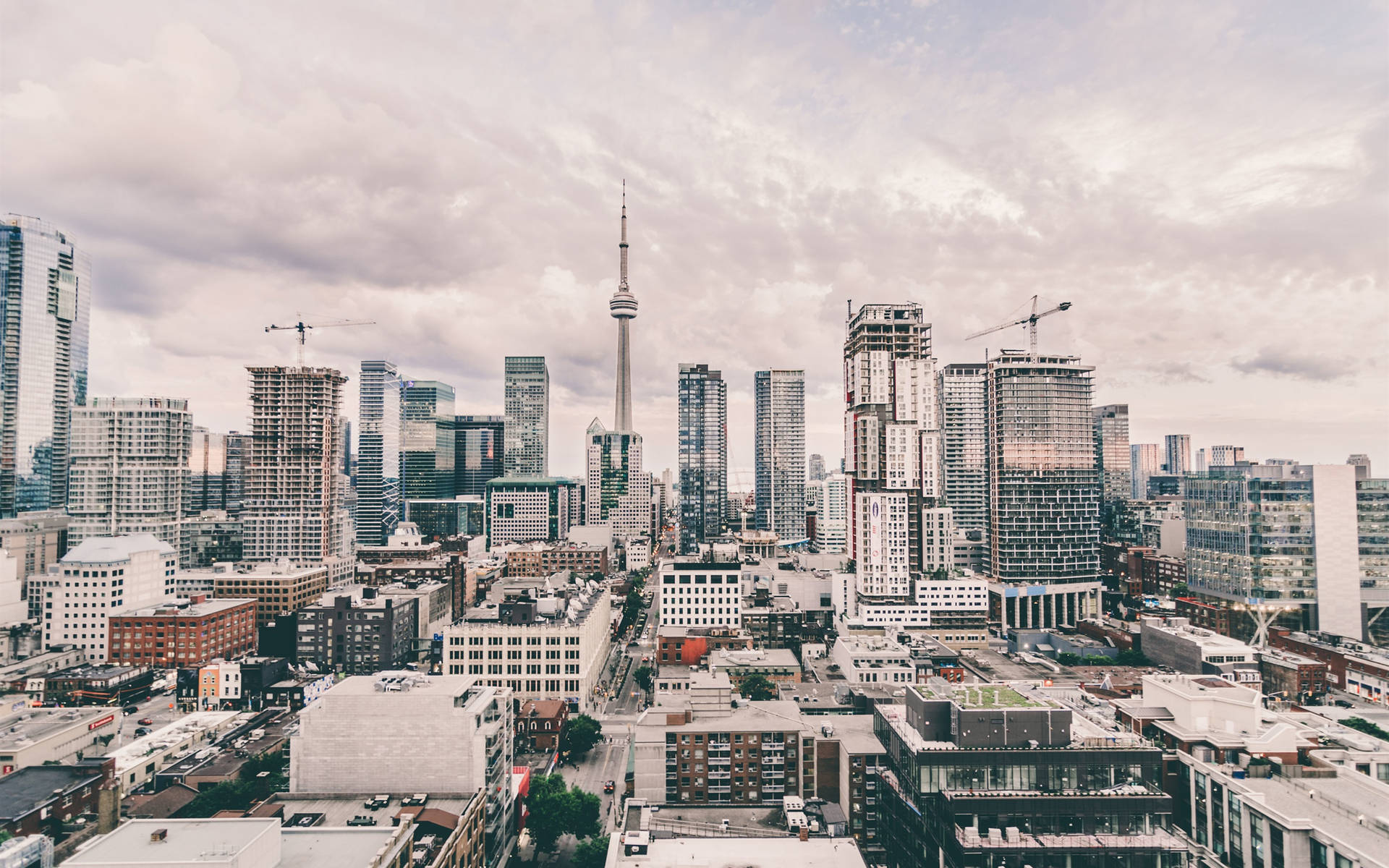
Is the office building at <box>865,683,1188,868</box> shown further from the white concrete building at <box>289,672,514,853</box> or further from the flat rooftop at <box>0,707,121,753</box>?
the flat rooftop at <box>0,707,121,753</box>

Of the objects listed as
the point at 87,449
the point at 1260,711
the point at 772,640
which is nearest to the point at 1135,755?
the point at 1260,711

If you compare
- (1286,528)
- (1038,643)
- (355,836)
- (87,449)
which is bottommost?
(1038,643)

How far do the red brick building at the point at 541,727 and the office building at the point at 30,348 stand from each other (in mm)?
177843

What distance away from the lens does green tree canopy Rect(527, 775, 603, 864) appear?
6444 cm

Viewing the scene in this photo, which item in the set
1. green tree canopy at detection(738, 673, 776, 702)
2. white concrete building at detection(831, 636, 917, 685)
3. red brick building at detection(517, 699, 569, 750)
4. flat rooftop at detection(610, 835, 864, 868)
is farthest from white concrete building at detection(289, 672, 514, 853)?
white concrete building at detection(831, 636, 917, 685)

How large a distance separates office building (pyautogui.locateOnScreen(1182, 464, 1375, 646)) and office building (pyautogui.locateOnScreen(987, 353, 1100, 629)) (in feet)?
109

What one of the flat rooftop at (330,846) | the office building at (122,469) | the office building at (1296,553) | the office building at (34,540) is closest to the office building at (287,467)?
the office building at (122,469)

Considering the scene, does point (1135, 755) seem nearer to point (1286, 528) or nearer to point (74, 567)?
point (1286, 528)

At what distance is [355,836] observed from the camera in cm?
4494

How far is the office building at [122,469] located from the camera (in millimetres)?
175750

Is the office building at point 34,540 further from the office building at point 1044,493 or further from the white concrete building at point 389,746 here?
the office building at point 1044,493

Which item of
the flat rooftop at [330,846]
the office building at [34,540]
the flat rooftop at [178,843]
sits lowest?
the flat rooftop at [330,846]

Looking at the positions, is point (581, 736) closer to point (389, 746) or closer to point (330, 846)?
point (389, 746)

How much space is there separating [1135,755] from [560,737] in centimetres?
5916
